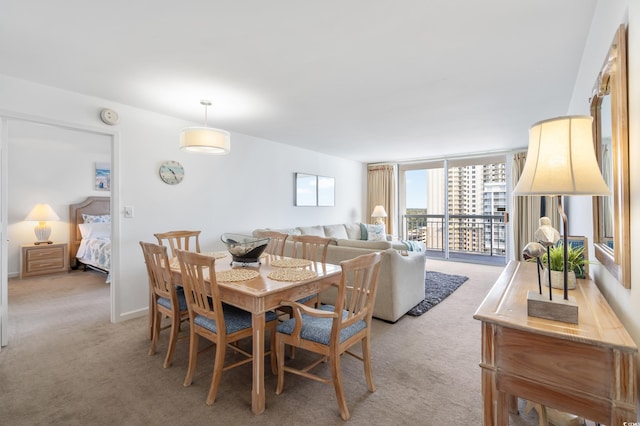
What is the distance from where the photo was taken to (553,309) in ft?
3.47

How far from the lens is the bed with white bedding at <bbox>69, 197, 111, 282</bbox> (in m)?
5.19

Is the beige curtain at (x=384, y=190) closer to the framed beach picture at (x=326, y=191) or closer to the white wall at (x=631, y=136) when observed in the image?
the framed beach picture at (x=326, y=191)

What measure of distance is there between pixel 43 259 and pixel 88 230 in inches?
31.1

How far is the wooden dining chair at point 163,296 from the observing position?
7.18ft

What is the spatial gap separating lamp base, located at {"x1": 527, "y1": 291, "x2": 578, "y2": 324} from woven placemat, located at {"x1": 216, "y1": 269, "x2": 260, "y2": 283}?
1600 millimetres

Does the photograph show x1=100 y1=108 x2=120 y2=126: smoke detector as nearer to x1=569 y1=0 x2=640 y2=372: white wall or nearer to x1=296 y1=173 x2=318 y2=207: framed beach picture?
x1=296 y1=173 x2=318 y2=207: framed beach picture

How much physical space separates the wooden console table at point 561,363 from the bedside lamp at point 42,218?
688 centimetres

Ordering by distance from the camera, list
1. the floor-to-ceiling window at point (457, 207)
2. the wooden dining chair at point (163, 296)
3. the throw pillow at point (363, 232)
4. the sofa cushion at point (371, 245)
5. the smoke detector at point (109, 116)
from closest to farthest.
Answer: the wooden dining chair at point (163, 296)
the smoke detector at point (109, 116)
the sofa cushion at point (371, 245)
the floor-to-ceiling window at point (457, 207)
the throw pillow at point (363, 232)

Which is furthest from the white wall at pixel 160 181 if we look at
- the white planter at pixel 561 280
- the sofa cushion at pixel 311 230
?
the white planter at pixel 561 280

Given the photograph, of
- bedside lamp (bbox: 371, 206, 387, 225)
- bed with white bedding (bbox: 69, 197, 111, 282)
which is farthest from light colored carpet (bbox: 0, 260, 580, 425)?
bedside lamp (bbox: 371, 206, 387, 225)

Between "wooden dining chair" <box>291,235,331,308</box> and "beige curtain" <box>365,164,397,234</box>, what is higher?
"beige curtain" <box>365,164,397,234</box>

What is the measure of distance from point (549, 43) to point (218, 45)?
2.32 m

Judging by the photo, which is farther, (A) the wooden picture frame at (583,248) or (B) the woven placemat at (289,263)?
(B) the woven placemat at (289,263)

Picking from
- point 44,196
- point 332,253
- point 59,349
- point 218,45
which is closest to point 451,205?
point 332,253
